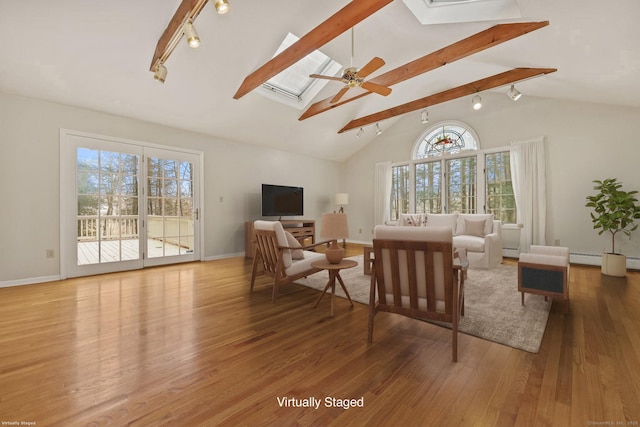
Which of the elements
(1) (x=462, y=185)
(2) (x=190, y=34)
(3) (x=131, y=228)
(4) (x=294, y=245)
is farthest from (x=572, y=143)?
(3) (x=131, y=228)

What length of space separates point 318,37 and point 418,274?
2998 mm

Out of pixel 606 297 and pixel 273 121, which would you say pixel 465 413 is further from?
pixel 273 121

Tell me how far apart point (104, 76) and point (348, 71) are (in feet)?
10.6

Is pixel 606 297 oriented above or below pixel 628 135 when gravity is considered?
below

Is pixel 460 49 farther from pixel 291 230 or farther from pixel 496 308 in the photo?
pixel 291 230

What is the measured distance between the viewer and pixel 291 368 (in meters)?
1.65

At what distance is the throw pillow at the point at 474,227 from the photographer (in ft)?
16.0

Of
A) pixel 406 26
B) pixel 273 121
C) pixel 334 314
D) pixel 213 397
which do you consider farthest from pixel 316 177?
pixel 213 397

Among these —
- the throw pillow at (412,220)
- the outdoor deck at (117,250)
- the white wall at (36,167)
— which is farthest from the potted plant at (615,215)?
the outdoor deck at (117,250)

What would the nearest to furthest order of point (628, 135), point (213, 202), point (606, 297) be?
point (606, 297), point (628, 135), point (213, 202)

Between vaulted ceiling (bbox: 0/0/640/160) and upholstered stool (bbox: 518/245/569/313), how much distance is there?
219 centimetres

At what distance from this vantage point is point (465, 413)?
127cm

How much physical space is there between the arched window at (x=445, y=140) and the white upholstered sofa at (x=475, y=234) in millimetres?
1914

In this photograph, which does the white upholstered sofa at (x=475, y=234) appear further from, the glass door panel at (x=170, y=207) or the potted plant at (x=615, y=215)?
the glass door panel at (x=170, y=207)
